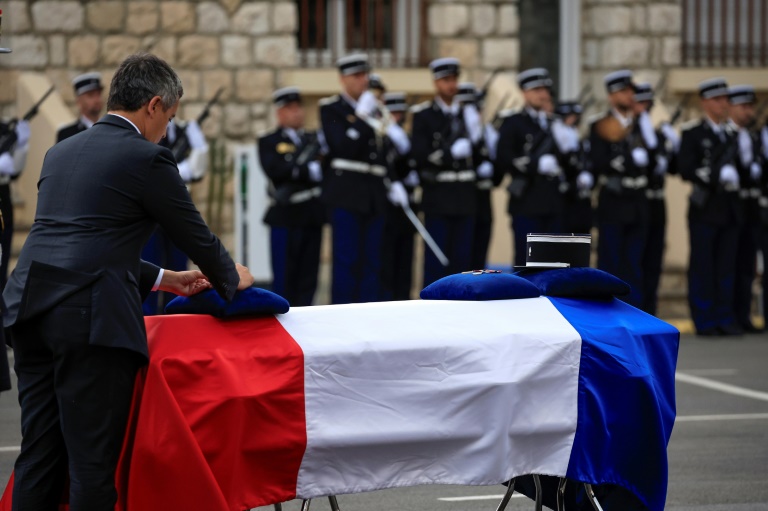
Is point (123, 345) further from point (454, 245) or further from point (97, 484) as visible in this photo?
point (454, 245)

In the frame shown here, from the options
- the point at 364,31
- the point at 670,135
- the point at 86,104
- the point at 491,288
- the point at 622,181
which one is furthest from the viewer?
the point at 364,31

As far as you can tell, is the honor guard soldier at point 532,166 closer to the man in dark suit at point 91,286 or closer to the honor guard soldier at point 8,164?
the honor guard soldier at point 8,164

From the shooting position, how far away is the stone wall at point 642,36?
18047 millimetres

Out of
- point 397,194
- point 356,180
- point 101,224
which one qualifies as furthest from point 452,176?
point 101,224

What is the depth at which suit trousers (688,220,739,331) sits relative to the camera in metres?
14.5

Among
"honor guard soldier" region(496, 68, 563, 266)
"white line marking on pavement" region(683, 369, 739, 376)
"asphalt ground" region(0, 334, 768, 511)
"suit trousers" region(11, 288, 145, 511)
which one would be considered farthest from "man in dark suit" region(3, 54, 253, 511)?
"honor guard soldier" region(496, 68, 563, 266)

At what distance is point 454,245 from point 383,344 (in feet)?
29.8

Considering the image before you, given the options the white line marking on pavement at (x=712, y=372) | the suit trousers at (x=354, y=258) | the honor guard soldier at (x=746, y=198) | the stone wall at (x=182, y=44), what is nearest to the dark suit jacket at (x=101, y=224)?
the white line marking on pavement at (x=712, y=372)

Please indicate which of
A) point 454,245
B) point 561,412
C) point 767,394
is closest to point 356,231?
point 454,245

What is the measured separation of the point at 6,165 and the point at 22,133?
523mm

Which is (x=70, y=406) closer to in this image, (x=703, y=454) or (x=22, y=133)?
(x=703, y=454)

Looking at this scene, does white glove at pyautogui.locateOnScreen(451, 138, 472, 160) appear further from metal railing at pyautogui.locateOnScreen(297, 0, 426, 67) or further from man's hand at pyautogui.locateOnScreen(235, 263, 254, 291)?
man's hand at pyautogui.locateOnScreen(235, 263, 254, 291)

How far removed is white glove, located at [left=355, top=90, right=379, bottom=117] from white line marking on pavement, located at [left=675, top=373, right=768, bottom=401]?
354cm

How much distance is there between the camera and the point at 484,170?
14305 millimetres
